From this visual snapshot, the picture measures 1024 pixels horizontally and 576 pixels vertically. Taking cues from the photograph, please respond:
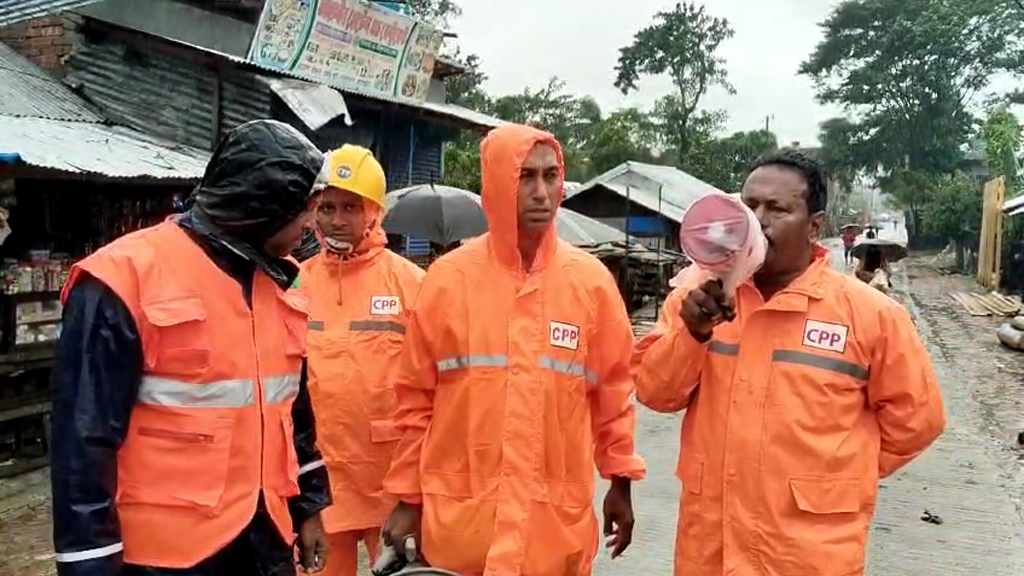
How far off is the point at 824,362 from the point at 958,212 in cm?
3326

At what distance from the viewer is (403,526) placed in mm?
2715

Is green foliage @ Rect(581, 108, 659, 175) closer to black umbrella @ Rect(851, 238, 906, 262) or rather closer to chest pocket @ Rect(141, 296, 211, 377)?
black umbrella @ Rect(851, 238, 906, 262)

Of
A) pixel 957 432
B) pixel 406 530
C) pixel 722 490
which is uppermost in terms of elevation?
pixel 722 490

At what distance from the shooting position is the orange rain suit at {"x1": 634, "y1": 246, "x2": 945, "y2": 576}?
2373 millimetres

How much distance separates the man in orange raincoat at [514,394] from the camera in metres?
2.52

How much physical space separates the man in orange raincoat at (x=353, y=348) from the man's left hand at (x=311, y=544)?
554 mm

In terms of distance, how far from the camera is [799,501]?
7.72 ft

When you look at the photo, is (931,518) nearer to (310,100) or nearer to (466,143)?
(310,100)

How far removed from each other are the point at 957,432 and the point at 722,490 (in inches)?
303

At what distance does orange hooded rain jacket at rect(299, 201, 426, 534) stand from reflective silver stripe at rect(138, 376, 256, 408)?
1.15 meters

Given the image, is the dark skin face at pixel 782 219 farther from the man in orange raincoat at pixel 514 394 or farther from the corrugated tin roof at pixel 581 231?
the corrugated tin roof at pixel 581 231

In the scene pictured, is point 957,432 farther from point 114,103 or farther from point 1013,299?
point 1013,299

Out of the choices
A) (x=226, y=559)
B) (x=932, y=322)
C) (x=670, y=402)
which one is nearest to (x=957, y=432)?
(x=670, y=402)

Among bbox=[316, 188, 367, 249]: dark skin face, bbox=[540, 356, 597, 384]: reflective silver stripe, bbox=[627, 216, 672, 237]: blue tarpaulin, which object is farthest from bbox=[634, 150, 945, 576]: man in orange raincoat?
bbox=[627, 216, 672, 237]: blue tarpaulin
